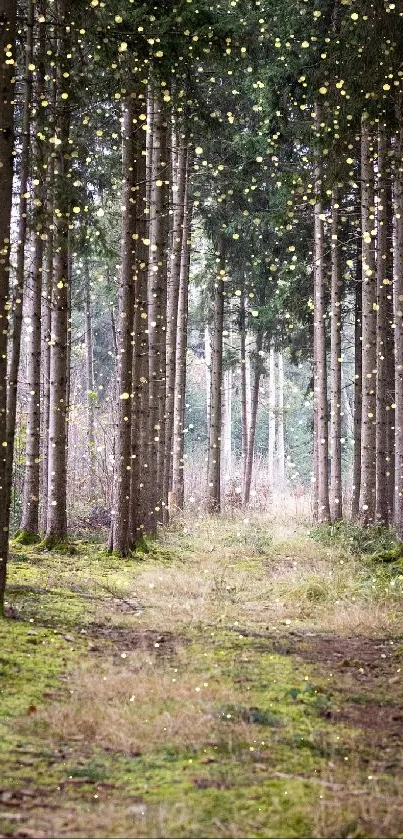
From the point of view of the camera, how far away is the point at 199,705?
18.9 ft

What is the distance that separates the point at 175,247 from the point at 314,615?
12.0 metres

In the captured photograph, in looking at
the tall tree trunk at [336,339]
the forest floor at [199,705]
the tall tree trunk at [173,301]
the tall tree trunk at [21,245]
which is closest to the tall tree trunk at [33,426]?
the forest floor at [199,705]

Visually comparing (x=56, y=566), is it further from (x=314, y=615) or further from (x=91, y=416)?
(x=91, y=416)

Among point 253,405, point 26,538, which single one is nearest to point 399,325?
point 26,538

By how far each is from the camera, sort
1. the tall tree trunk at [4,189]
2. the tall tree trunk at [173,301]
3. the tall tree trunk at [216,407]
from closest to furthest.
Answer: the tall tree trunk at [4,189]
the tall tree trunk at [173,301]
the tall tree trunk at [216,407]

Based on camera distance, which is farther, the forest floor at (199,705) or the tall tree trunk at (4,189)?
the tall tree trunk at (4,189)

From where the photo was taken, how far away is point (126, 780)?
14.8 ft

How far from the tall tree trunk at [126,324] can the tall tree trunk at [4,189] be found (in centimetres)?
477

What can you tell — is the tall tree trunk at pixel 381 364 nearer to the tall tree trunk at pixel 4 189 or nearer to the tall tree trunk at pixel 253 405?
the tall tree trunk at pixel 4 189

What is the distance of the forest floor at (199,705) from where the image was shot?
4.03 metres

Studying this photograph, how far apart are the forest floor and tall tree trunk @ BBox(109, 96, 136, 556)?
180 centimetres

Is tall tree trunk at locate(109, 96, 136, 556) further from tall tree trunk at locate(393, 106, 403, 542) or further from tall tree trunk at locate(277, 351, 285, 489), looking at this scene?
tall tree trunk at locate(277, 351, 285, 489)

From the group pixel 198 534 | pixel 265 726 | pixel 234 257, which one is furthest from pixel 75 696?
pixel 234 257

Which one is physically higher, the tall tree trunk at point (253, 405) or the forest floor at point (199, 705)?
the tall tree trunk at point (253, 405)
